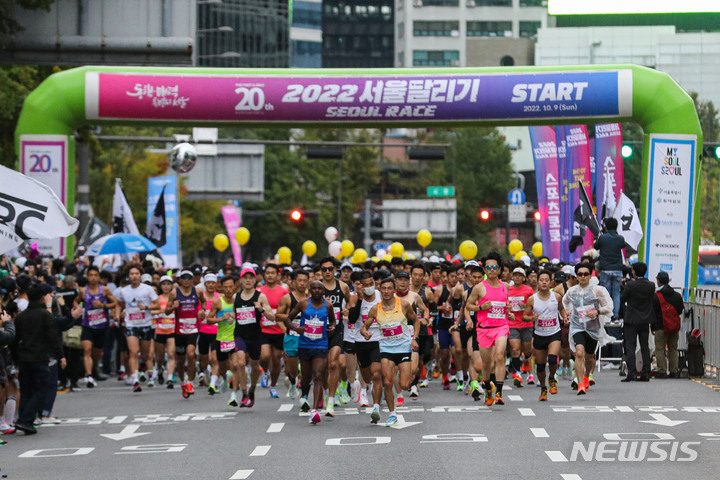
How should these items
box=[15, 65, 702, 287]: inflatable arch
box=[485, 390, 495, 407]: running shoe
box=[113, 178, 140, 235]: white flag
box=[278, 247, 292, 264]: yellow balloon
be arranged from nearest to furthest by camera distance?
1. box=[485, 390, 495, 407]: running shoe
2. box=[15, 65, 702, 287]: inflatable arch
3. box=[113, 178, 140, 235]: white flag
4. box=[278, 247, 292, 264]: yellow balloon

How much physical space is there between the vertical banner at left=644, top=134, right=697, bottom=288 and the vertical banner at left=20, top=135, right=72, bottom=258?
10.5m

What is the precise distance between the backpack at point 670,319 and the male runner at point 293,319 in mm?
6643

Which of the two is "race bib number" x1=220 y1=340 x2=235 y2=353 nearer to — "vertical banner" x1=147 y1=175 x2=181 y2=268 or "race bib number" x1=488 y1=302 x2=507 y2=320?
"race bib number" x1=488 y1=302 x2=507 y2=320

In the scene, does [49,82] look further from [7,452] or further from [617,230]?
[7,452]

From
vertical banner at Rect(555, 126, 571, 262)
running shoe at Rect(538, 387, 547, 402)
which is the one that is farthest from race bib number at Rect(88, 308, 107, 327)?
vertical banner at Rect(555, 126, 571, 262)

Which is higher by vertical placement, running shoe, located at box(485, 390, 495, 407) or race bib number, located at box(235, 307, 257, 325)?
race bib number, located at box(235, 307, 257, 325)

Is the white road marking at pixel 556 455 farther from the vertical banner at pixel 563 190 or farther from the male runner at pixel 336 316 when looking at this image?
the vertical banner at pixel 563 190

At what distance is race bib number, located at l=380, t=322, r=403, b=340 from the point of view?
54.9ft

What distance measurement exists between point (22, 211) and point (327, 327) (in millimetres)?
5340

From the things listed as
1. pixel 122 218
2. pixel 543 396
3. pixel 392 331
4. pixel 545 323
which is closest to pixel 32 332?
pixel 392 331

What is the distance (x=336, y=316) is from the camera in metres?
17.6

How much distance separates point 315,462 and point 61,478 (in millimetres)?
2266

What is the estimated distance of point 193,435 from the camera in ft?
51.4

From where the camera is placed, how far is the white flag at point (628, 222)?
25078 mm
